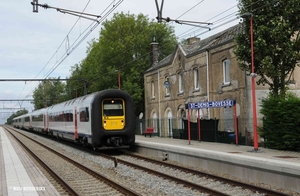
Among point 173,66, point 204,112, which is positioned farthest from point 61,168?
point 173,66

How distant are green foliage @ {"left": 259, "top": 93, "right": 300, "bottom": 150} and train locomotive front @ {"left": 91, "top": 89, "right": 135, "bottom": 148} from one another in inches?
266

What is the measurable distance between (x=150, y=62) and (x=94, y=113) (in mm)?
30512

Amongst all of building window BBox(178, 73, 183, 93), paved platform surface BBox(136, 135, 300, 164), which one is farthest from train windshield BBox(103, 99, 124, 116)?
building window BBox(178, 73, 183, 93)

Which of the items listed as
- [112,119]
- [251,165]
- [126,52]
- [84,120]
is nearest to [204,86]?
[112,119]

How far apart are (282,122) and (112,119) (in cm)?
842

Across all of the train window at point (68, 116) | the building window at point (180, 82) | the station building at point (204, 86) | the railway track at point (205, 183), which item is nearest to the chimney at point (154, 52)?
the station building at point (204, 86)

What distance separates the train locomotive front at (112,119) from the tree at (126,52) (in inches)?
1002

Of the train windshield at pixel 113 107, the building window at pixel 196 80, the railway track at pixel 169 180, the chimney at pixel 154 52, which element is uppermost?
the chimney at pixel 154 52

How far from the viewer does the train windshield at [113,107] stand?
20.8 meters

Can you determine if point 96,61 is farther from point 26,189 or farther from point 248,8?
point 26,189

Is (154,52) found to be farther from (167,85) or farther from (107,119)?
(107,119)

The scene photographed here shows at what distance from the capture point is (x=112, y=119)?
20.8 metres

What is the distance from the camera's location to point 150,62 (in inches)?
1976

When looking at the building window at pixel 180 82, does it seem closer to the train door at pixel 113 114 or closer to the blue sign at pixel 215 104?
the blue sign at pixel 215 104
